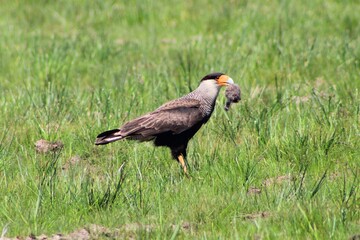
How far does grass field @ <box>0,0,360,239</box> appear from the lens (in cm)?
566

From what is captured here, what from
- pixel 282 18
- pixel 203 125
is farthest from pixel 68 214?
pixel 282 18

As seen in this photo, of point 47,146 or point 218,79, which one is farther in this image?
point 218,79

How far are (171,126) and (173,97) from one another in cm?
148

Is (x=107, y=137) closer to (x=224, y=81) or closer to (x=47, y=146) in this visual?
(x=47, y=146)

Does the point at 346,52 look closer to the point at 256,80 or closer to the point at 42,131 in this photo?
the point at 256,80

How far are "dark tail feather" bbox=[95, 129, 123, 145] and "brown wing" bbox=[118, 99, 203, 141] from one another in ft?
0.14

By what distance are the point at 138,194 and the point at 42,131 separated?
6.13ft

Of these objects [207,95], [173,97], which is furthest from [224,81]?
[173,97]

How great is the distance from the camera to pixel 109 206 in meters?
5.87

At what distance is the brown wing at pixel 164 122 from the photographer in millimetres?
7152

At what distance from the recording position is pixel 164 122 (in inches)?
285

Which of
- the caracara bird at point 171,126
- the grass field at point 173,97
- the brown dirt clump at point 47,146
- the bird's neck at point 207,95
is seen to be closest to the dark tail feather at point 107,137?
the caracara bird at point 171,126

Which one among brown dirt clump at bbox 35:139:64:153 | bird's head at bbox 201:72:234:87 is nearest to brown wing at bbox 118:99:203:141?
bird's head at bbox 201:72:234:87

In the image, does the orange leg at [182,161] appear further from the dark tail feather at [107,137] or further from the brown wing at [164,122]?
the dark tail feather at [107,137]
